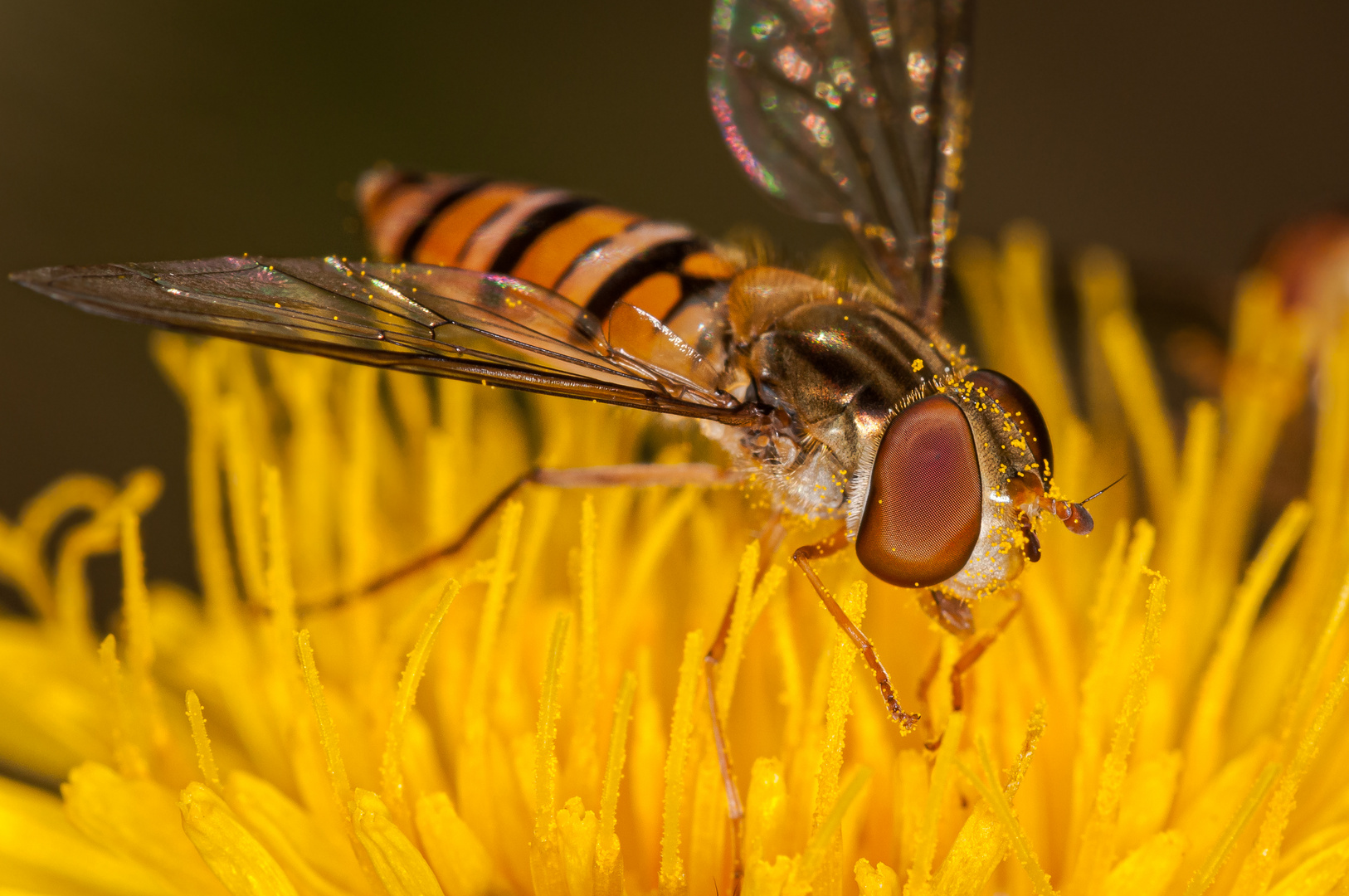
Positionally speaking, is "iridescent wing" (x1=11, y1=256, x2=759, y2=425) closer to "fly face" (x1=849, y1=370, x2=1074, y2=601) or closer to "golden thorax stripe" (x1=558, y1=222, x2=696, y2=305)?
"golden thorax stripe" (x1=558, y1=222, x2=696, y2=305)

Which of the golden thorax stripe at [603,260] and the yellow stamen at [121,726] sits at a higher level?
the golden thorax stripe at [603,260]

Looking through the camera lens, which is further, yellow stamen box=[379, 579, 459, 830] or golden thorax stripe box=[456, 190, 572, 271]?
golden thorax stripe box=[456, 190, 572, 271]

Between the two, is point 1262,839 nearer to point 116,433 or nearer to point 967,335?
point 967,335

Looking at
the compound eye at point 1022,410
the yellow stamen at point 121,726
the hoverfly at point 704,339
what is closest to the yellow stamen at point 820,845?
the hoverfly at point 704,339

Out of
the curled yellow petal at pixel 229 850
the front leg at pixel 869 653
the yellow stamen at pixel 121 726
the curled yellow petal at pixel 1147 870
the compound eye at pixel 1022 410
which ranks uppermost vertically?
the compound eye at pixel 1022 410

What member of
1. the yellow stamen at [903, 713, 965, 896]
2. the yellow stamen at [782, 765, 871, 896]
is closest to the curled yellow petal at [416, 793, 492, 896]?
the yellow stamen at [782, 765, 871, 896]

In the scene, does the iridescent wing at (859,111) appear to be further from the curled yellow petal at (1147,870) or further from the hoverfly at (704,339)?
the curled yellow petal at (1147,870)

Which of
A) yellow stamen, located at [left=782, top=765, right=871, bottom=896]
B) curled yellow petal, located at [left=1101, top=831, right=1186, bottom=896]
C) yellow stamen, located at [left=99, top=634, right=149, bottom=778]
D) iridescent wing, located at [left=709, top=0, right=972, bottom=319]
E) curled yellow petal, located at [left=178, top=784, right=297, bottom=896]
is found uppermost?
iridescent wing, located at [left=709, top=0, right=972, bottom=319]
